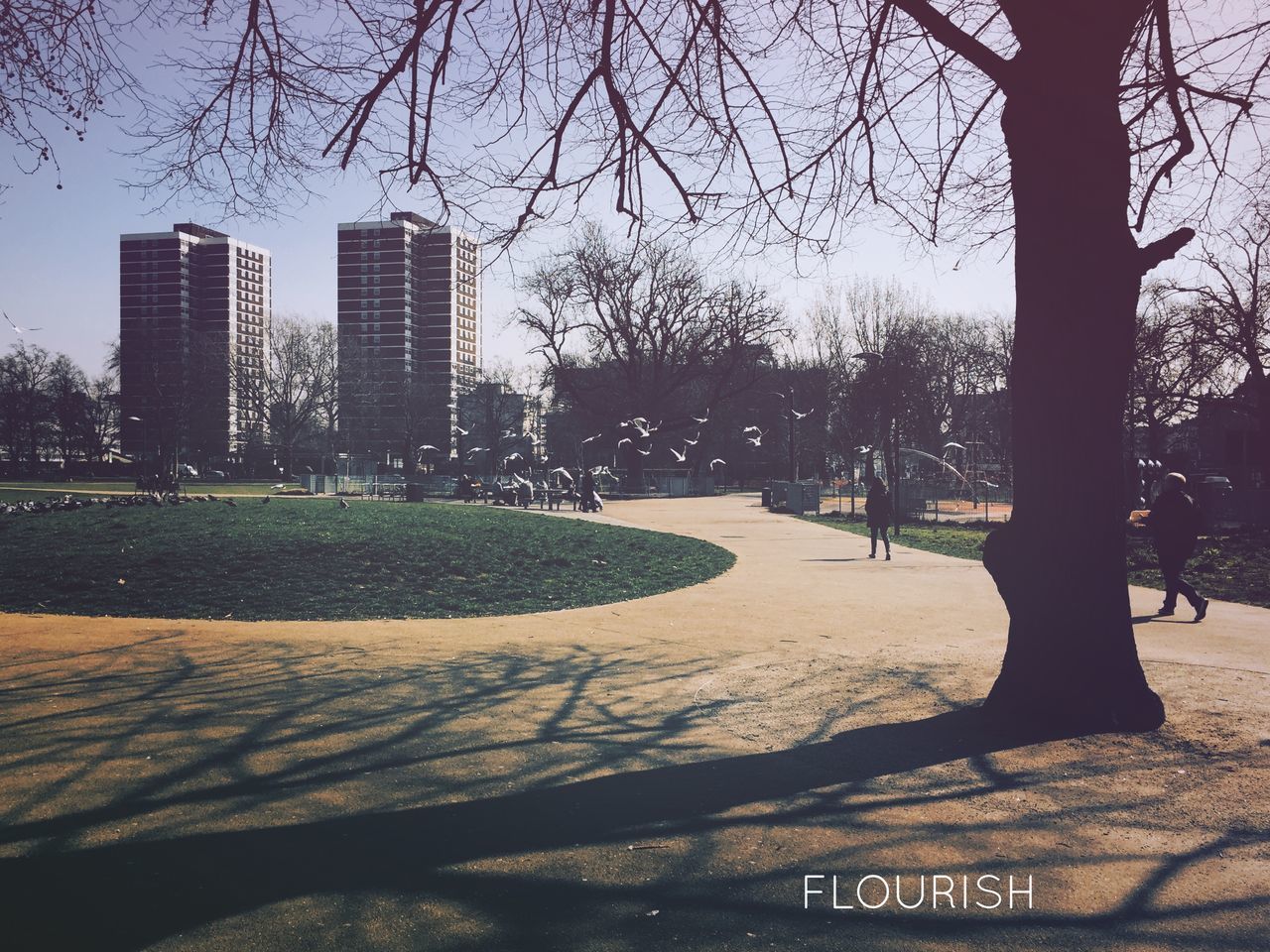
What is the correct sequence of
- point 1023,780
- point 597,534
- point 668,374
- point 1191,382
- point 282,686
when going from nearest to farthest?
point 1023,780 < point 282,686 < point 597,534 < point 1191,382 < point 668,374

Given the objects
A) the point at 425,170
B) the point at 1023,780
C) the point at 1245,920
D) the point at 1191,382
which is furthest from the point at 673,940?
the point at 1191,382

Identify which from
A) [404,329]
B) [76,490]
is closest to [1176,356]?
[76,490]

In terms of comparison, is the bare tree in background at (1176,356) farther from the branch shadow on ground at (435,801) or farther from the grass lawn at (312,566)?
the branch shadow on ground at (435,801)

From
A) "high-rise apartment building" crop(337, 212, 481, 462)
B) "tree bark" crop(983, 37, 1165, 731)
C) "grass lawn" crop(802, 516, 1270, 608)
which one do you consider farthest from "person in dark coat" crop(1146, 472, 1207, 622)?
"high-rise apartment building" crop(337, 212, 481, 462)

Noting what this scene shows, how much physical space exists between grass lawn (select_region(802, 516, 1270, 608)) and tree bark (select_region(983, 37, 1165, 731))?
911 cm

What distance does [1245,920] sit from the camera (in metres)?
3.30

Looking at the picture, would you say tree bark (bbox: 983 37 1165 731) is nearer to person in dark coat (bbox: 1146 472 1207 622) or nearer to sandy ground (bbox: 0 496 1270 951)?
sandy ground (bbox: 0 496 1270 951)

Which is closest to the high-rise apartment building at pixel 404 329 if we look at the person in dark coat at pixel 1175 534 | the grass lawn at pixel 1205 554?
the person in dark coat at pixel 1175 534

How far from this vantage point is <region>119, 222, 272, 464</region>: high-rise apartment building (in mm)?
65000

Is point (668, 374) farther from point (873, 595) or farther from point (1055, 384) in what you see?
point (1055, 384)

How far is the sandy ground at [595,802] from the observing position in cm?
328

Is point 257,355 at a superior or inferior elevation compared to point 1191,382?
superior

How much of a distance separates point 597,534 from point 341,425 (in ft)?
193

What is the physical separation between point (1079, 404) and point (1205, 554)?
18.0 m
